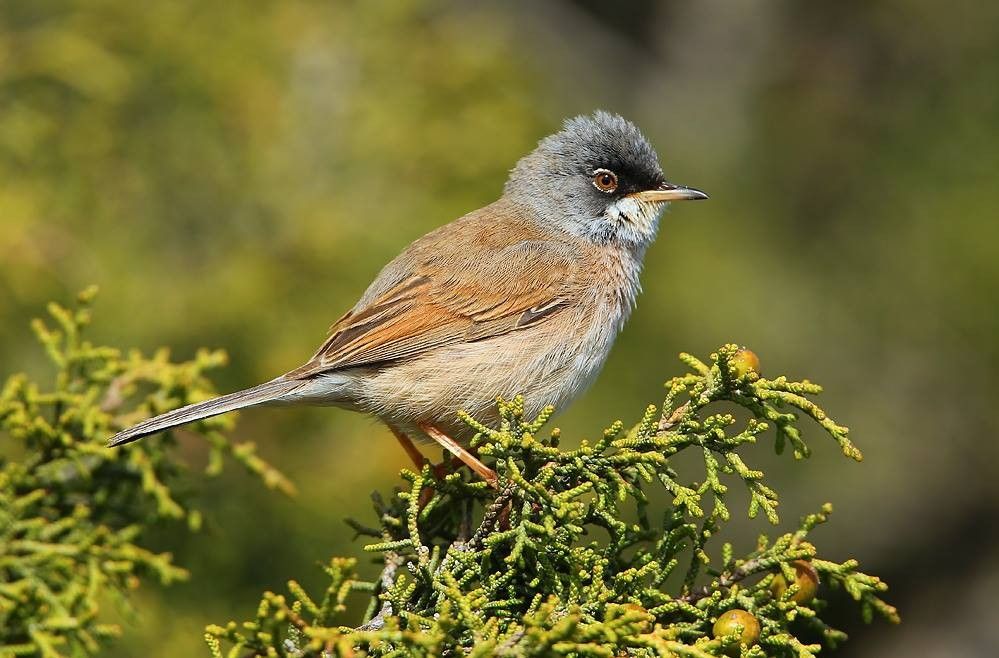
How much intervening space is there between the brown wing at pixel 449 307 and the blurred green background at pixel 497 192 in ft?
3.61

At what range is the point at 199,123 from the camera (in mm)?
5941

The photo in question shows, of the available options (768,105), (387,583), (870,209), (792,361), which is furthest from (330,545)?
(768,105)

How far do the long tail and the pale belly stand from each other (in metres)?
0.34

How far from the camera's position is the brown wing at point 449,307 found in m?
3.90

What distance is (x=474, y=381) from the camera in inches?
151

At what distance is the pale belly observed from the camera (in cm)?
381

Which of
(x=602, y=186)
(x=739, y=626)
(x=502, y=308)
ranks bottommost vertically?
(x=739, y=626)

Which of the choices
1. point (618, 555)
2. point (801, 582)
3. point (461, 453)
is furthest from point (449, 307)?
point (801, 582)

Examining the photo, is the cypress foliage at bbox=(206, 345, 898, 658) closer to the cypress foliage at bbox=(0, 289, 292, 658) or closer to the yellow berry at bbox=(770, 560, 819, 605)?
the yellow berry at bbox=(770, 560, 819, 605)

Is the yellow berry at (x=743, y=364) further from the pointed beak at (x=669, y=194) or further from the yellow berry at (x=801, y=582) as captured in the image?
the pointed beak at (x=669, y=194)

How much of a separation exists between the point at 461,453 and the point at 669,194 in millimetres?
1632

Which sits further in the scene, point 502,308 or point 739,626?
point 502,308

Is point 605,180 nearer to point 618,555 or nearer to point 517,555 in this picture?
point 618,555

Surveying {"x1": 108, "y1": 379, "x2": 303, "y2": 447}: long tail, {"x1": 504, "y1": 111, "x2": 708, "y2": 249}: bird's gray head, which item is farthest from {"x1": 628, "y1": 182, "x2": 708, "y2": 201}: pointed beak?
{"x1": 108, "y1": 379, "x2": 303, "y2": 447}: long tail
